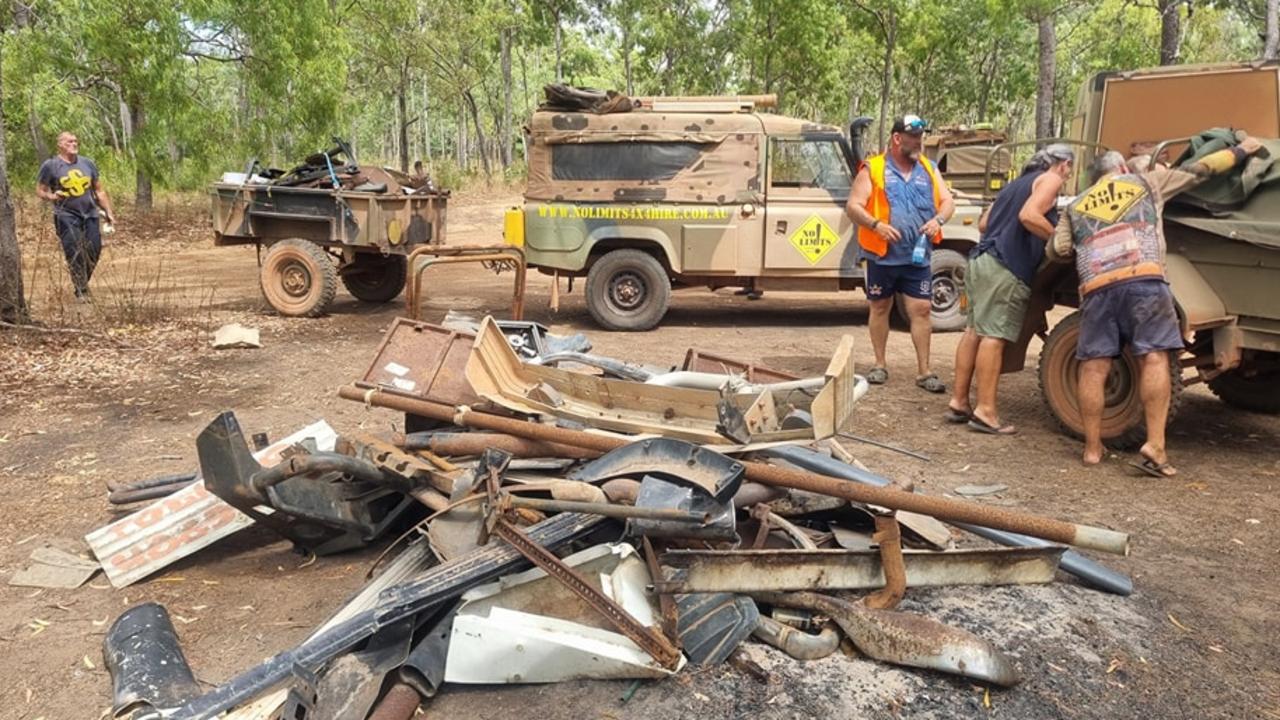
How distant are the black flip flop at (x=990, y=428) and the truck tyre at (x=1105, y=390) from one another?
0.88 ft

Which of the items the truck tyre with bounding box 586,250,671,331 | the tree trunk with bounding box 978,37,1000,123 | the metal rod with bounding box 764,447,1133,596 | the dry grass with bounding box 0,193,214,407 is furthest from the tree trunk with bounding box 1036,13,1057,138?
the metal rod with bounding box 764,447,1133,596

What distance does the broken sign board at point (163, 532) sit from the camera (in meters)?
3.68

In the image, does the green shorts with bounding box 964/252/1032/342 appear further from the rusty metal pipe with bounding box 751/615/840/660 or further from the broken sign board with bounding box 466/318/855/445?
the rusty metal pipe with bounding box 751/615/840/660

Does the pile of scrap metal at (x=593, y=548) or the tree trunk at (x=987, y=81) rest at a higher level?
the tree trunk at (x=987, y=81)

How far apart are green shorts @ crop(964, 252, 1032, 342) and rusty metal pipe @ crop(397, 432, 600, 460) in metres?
2.99

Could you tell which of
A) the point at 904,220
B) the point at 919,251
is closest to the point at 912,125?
the point at 904,220

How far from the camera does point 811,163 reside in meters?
8.88

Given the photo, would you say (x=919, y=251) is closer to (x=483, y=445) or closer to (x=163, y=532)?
(x=483, y=445)

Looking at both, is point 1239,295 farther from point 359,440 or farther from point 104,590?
point 104,590

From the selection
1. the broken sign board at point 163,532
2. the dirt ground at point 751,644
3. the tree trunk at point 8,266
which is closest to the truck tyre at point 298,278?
the dirt ground at point 751,644

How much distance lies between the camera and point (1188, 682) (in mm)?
2838

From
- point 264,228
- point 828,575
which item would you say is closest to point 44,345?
point 264,228

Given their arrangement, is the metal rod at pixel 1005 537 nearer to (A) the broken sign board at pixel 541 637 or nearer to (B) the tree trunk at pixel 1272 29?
(A) the broken sign board at pixel 541 637

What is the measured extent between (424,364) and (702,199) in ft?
16.5
